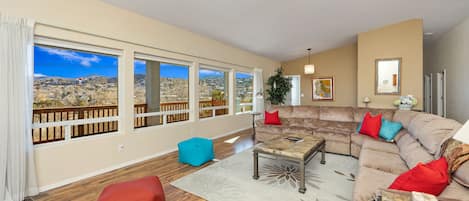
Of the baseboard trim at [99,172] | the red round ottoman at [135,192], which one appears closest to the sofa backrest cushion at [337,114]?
the baseboard trim at [99,172]

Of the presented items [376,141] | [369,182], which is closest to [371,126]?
[376,141]

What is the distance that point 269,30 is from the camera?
500 centimetres

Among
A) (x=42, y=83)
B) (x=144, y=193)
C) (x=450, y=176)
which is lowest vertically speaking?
(x=144, y=193)

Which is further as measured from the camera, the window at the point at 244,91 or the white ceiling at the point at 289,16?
the window at the point at 244,91

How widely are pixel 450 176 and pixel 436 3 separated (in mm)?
4209

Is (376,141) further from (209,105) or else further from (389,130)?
(209,105)

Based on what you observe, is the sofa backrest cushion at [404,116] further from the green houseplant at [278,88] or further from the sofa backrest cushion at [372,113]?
the green houseplant at [278,88]

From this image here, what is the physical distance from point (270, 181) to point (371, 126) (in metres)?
2.23

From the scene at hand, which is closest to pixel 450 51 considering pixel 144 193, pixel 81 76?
pixel 144 193

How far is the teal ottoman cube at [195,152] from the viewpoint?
136 inches

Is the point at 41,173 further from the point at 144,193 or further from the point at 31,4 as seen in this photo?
the point at 31,4

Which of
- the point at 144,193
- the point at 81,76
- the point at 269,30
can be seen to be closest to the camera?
the point at 144,193

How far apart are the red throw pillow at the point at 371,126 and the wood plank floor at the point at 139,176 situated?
2298mm

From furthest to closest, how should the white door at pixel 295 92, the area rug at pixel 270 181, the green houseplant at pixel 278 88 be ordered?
the white door at pixel 295 92
the green houseplant at pixel 278 88
the area rug at pixel 270 181
